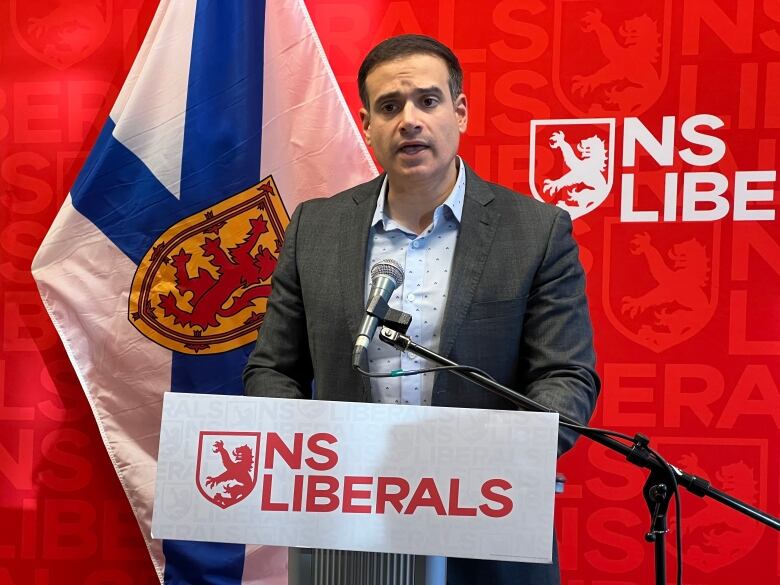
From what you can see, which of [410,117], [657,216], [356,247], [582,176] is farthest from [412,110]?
[657,216]

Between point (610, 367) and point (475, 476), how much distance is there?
1.44m

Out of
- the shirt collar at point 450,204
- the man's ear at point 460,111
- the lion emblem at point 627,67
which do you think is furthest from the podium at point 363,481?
the lion emblem at point 627,67

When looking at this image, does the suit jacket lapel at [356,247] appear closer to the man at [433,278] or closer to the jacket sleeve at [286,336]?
the man at [433,278]

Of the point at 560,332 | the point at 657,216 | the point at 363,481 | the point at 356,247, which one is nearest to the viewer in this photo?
the point at 363,481

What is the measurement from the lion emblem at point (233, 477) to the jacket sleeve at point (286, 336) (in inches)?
19.5

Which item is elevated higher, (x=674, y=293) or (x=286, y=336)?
(x=674, y=293)

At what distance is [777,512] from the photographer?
2.33 meters

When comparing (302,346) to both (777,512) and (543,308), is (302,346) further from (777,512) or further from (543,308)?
(777,512)

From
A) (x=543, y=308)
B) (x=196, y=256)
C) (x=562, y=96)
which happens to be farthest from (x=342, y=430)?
(x=562, y=96)

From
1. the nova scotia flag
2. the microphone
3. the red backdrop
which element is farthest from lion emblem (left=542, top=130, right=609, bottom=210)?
the microphone

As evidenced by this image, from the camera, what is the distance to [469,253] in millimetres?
1523

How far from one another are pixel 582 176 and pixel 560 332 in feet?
3.34

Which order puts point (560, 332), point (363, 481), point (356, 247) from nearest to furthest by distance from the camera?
point (363, 481) < point (560, 332) < point (356, 247)

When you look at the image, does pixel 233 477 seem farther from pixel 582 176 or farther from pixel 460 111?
pixel 582 176
